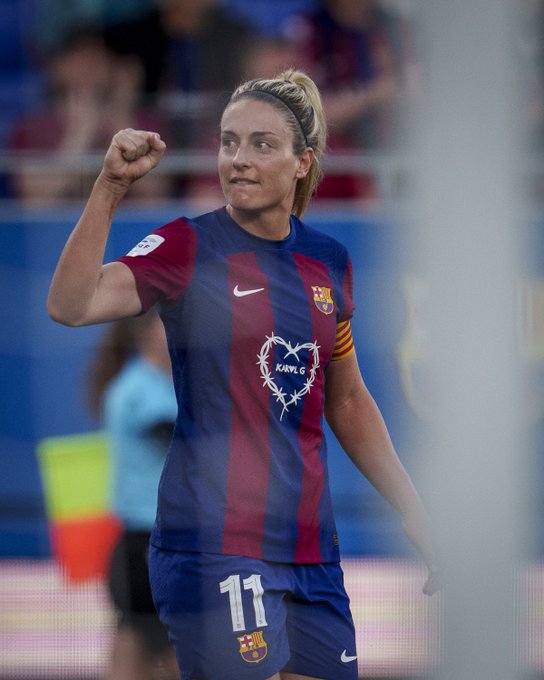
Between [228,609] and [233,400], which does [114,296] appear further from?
[228,609]

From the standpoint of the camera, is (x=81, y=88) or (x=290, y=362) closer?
(x=290, y=362)

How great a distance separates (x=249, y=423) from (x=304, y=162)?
50 centimetres

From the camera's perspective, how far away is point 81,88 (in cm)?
416

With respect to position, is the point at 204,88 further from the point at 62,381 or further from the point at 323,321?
the point at 323,321

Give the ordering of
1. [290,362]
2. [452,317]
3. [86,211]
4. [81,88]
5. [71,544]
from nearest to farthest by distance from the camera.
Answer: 1. [452,317]
2. [86,211]
3. [290,362]
4. [71,544]
5. [81,88]

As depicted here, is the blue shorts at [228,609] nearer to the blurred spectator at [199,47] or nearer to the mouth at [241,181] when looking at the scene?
the mouth at [241,181]

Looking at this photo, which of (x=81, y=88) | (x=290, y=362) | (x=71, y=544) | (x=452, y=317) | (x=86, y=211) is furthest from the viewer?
(x=81, y=88)

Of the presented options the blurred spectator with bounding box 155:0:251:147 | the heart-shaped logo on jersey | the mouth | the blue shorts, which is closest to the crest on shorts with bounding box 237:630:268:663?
the blue shorts

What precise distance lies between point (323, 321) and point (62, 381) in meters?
2.33

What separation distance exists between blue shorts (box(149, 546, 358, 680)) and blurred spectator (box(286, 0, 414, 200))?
1228 mm

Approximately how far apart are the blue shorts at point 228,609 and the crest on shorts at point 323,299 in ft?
1.51

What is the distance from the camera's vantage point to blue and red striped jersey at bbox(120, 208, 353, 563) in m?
2.06

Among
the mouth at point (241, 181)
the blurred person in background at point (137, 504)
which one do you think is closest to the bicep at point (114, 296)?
the mouth at point (241, 181)

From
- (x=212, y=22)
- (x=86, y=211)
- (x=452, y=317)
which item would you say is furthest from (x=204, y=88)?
(x=452, y=317)
